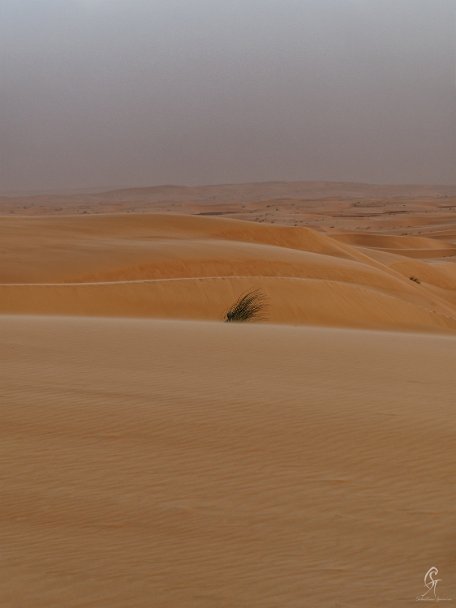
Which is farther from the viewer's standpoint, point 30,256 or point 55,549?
point 30,256

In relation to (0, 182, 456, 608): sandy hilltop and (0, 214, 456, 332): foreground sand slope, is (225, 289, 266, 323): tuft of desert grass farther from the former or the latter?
(0, 182, 456, 608): sandy hilltop

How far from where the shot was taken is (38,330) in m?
11.5

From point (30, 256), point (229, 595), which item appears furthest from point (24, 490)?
point (30, 256)

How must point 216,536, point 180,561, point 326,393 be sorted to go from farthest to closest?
point 326,393 < point 216,536 < point 180,561

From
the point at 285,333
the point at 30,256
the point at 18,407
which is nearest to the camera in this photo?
the point at 18,407

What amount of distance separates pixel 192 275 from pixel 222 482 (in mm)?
18042

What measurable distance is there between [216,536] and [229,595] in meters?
0.69

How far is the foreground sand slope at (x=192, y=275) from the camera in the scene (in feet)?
63.3

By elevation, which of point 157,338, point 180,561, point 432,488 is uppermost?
→ point 157,338

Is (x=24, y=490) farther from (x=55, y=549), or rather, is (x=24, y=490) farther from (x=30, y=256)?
(x=30, y=256)

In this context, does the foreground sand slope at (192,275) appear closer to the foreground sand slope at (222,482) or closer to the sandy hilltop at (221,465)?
the sandy hilltop at (221,465)
